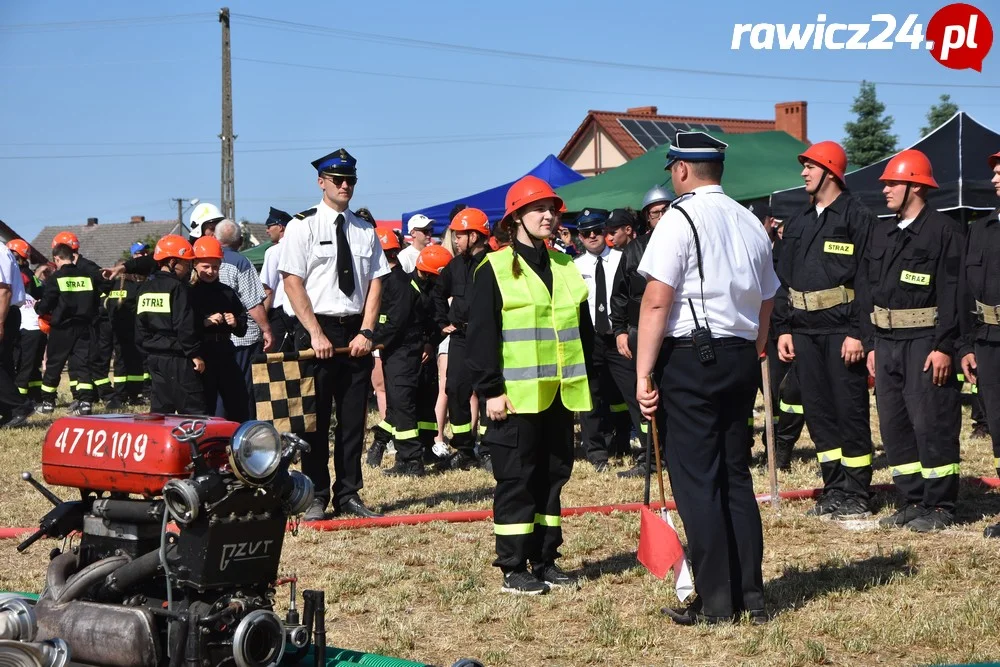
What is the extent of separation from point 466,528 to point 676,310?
9.72 ft

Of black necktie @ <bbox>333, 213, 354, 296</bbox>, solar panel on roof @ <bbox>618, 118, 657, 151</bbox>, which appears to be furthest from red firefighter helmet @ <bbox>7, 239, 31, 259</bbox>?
solar panel on roof @ <bbox>618, 118, 657, 151</bbox>

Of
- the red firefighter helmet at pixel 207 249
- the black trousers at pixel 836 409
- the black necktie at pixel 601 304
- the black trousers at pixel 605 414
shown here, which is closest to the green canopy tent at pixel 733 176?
the black trousers at pixel 605 414

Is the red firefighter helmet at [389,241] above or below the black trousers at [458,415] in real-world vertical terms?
above

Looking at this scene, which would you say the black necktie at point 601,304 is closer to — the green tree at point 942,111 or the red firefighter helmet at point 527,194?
the red firefighter helmet at point 527,194

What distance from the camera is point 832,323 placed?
7836mm

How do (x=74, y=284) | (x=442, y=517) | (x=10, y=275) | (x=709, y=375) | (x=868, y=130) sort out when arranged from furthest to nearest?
(x=868, y=130) < (x=74, y=284) < (x=10, y=275) < (x=442, y=517) < (x=709, y=375)

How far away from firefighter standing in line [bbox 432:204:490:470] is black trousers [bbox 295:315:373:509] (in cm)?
226

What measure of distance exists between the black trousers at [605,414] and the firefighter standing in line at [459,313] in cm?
98

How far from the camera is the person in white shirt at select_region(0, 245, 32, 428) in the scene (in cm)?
1145

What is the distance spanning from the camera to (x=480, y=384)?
6.12 meters

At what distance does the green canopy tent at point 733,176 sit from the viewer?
1744 centimetres

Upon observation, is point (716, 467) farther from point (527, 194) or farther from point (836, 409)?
point (836, 409)

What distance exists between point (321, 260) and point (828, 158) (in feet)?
11.2

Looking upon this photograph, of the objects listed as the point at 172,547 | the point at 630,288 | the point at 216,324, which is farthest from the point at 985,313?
the point at 216,324
